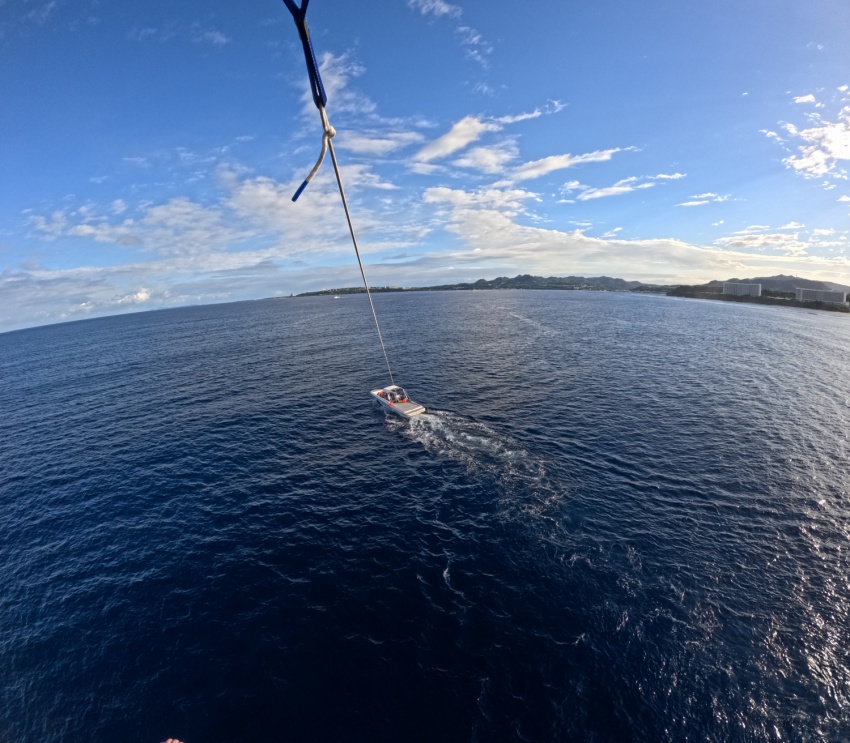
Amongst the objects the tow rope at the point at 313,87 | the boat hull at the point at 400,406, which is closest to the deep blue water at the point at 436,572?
the boat hull at the point at 400,406

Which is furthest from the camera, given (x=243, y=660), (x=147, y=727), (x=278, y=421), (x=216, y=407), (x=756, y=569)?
(x=216, y=407)

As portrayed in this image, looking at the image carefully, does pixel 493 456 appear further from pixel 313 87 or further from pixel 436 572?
pixel 313 87

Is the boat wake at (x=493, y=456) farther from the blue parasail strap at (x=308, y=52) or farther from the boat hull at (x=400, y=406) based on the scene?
the blue parasail strap at (x=308, y=52)

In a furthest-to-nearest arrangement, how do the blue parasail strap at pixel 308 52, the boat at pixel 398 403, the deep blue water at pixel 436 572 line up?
the boat at pixel 398 403 → the deep blue water at pixel 436 572 → the blue parasail strap at pixel 308 52

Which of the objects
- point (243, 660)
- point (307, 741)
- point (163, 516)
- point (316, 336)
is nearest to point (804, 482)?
point (307, 741)

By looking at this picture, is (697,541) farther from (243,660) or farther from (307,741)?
(243,660)

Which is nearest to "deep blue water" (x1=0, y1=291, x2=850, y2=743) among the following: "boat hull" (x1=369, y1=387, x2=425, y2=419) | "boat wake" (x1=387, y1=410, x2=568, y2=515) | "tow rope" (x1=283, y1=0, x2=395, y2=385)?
"boat wake" (x1=387, y1=410, x2=568, y2=515)

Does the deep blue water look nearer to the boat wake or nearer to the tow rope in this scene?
the boat wake

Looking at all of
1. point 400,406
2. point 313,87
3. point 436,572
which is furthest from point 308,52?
point 400,406
